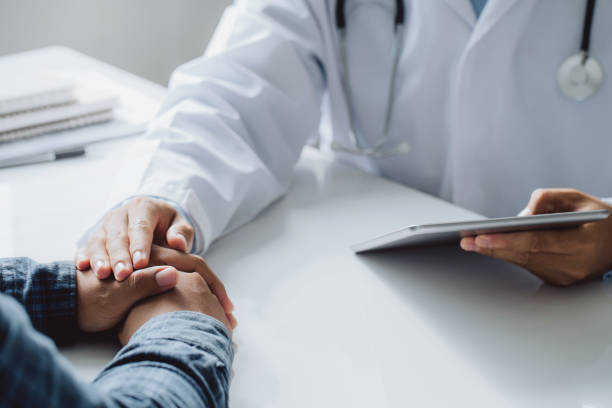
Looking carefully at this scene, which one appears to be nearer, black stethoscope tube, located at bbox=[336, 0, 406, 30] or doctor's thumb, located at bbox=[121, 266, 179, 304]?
doctor's thumb, located at bbox=[121, 266, 179, 304]

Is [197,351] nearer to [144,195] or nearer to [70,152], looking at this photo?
[144,195]

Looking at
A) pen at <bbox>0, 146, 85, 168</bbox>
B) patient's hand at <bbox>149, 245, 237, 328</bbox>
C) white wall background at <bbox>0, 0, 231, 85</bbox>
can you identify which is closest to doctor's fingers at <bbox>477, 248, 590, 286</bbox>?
patient's hand at <bbox>149, 245, 237, 328</bbox>

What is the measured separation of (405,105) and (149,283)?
614 millimetres

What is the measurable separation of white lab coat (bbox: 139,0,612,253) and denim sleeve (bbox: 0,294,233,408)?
0.26 m

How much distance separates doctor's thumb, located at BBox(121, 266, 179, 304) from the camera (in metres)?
0.56

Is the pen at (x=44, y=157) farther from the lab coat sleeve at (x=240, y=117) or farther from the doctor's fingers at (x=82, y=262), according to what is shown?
the doctor's fingers at (x=82, y=262)

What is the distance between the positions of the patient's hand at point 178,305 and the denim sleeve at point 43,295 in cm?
6

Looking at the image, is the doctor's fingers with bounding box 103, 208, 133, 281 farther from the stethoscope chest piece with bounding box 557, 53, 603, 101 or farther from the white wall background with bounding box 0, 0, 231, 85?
the white wall background with bounding box 0, 0, 231, 85

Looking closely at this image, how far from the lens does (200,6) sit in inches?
99.0

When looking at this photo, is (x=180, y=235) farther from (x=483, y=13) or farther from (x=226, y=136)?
(x=483, y=13)

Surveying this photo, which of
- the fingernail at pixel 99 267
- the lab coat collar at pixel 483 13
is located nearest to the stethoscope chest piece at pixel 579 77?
the lab coat collar at pixel 483 13

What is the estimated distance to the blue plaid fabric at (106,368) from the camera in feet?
0.82

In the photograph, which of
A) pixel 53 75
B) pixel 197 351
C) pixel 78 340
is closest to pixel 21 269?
pixel 78 340

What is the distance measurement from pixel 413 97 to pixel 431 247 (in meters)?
0.37
